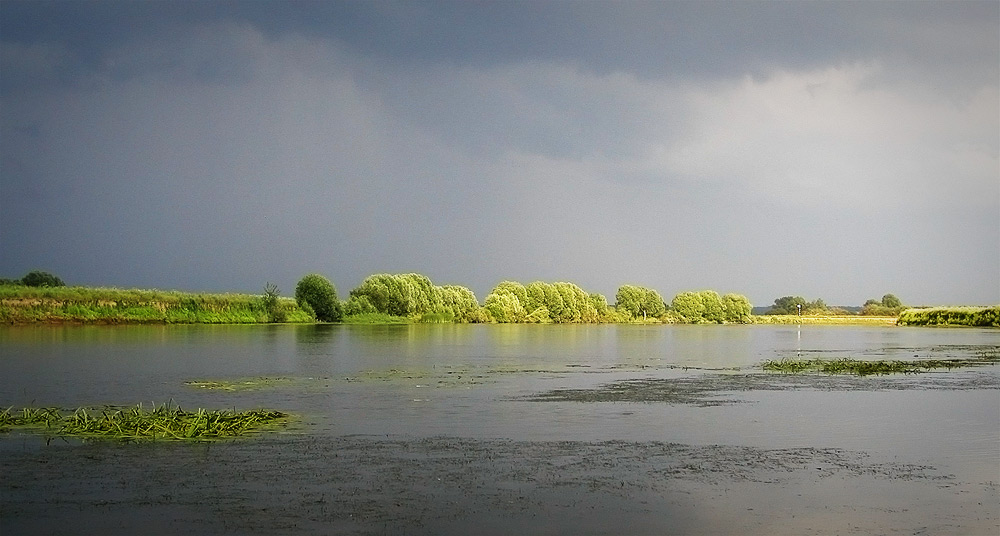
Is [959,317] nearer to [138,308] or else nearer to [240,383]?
[138,308]

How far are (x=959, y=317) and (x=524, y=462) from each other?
4220 inches

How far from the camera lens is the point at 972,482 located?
12.4 metres

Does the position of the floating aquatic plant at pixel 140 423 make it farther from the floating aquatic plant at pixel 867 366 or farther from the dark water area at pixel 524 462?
the floating aquatic plant at pixel 867 366

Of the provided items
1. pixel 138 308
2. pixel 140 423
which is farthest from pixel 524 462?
pixel 138 308

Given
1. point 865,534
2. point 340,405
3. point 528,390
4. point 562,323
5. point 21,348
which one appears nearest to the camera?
point 865,534

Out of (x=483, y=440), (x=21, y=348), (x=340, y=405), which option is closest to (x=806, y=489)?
(x=483, y=440)

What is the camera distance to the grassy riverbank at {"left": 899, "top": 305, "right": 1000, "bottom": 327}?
10303 centimetres

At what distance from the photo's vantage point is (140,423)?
15.7m

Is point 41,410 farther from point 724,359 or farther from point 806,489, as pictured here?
point 724,359

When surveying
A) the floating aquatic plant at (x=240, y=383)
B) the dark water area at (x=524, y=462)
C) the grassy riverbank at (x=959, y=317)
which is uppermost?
the grassy riverbank at (x=959, y=317)

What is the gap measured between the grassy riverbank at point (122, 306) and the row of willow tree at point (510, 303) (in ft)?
36.5

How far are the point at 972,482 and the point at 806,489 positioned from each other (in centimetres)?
254

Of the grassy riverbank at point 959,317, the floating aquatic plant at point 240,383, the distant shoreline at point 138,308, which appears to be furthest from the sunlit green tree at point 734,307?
the floating aquatic plant at point 240,383

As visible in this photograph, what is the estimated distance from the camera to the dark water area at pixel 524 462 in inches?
395
